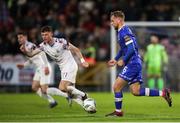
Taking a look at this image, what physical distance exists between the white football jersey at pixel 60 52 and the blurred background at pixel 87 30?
7887 mm

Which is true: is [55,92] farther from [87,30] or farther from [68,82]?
[87,30]

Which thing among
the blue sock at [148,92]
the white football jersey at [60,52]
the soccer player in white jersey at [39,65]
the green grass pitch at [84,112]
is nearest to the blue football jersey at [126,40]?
the blue sock at [148,92]

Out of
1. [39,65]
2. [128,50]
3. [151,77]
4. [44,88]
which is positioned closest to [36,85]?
→ [44,88]

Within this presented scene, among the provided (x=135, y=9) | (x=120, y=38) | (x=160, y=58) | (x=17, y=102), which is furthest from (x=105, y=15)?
(x=120, y=38)

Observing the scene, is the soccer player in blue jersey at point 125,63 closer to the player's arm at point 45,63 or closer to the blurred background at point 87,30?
the player's arm at point 45,63

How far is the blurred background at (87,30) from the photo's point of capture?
87.2ft

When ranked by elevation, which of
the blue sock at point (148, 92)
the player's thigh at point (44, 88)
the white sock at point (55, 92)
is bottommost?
the blue sock at point (148, 92)

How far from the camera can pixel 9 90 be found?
2677 centimetres

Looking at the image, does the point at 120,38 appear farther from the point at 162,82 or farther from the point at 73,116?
the point at 162,82

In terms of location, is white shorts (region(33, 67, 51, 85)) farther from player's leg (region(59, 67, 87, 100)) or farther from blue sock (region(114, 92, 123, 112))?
blue sock (region(114, 92, 123, 112))

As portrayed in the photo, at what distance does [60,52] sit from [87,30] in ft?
37.2

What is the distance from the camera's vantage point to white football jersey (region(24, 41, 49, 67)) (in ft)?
63.9

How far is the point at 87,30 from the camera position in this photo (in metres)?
28.5

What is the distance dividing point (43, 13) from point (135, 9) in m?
3.79
